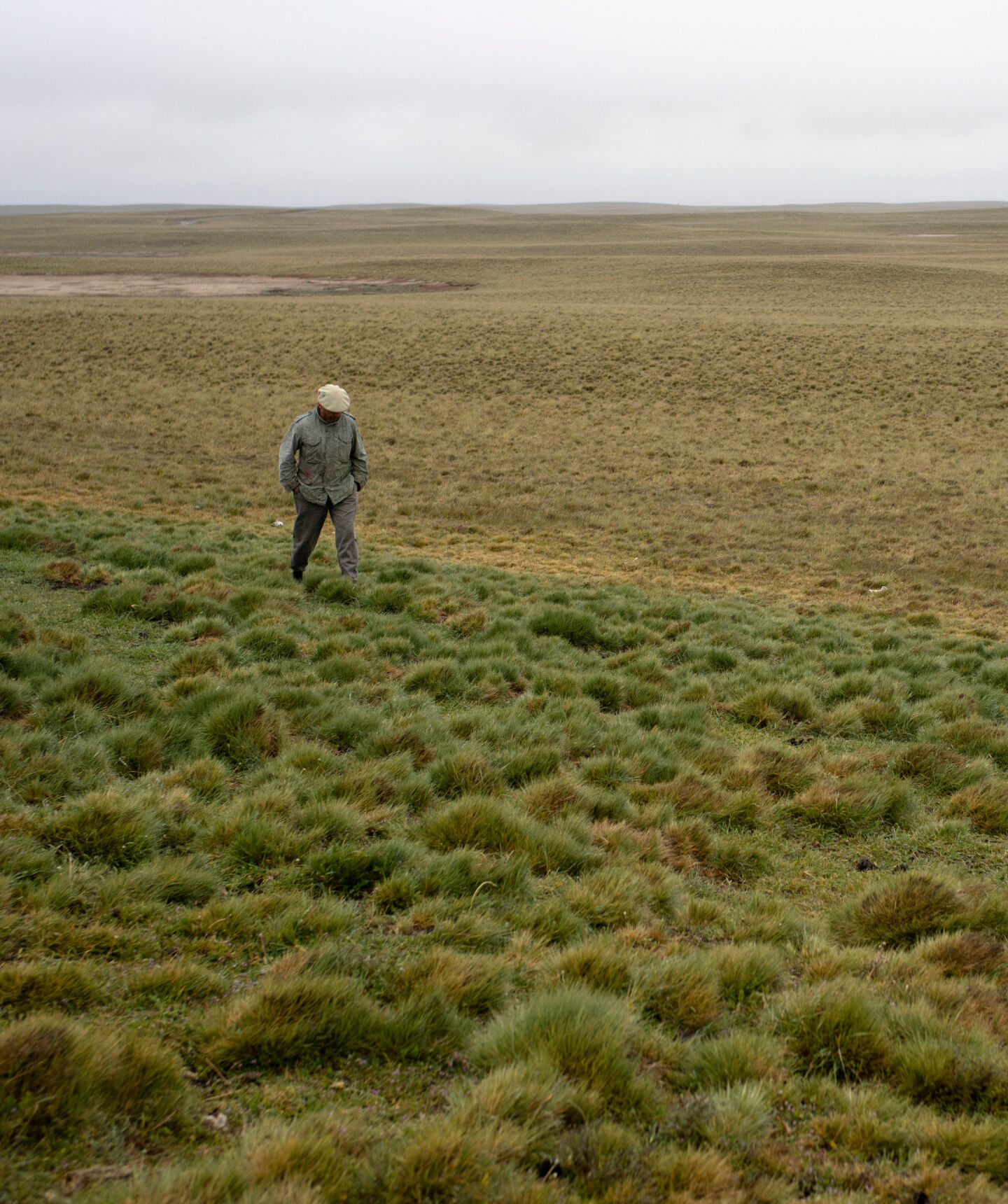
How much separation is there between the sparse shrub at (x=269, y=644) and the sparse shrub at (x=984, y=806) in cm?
498

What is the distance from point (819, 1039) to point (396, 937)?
5.56ft

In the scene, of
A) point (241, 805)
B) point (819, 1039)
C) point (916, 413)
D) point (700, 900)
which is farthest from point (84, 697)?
point (916, 413)

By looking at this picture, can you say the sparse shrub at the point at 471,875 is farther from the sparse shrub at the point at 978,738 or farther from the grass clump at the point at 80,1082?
the sparse shrub at the point at 978,738

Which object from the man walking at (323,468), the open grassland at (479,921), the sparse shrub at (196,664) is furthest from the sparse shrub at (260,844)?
the man walking at (323,468)

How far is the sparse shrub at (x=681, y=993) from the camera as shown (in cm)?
349

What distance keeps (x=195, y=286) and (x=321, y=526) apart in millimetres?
55278

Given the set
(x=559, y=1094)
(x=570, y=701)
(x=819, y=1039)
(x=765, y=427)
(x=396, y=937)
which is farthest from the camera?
(x=765, y=427)

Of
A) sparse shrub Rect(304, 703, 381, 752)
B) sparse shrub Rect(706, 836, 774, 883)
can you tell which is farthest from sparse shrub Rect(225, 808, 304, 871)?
sparse shrub Rect(706, 836, 774, 883)

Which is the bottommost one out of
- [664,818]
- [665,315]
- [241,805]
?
[664,818]

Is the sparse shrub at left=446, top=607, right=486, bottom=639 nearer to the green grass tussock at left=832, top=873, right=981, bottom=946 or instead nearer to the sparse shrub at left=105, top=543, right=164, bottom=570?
the sparse shrub at left=105, top=543, right=164, bottom=570

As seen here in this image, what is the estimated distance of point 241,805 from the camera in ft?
15.7

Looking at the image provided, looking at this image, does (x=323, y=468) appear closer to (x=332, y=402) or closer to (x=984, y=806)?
(x=332, y=402)

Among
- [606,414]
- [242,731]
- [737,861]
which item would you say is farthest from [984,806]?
[606,414]

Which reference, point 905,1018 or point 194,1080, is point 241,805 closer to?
point 194,1080
